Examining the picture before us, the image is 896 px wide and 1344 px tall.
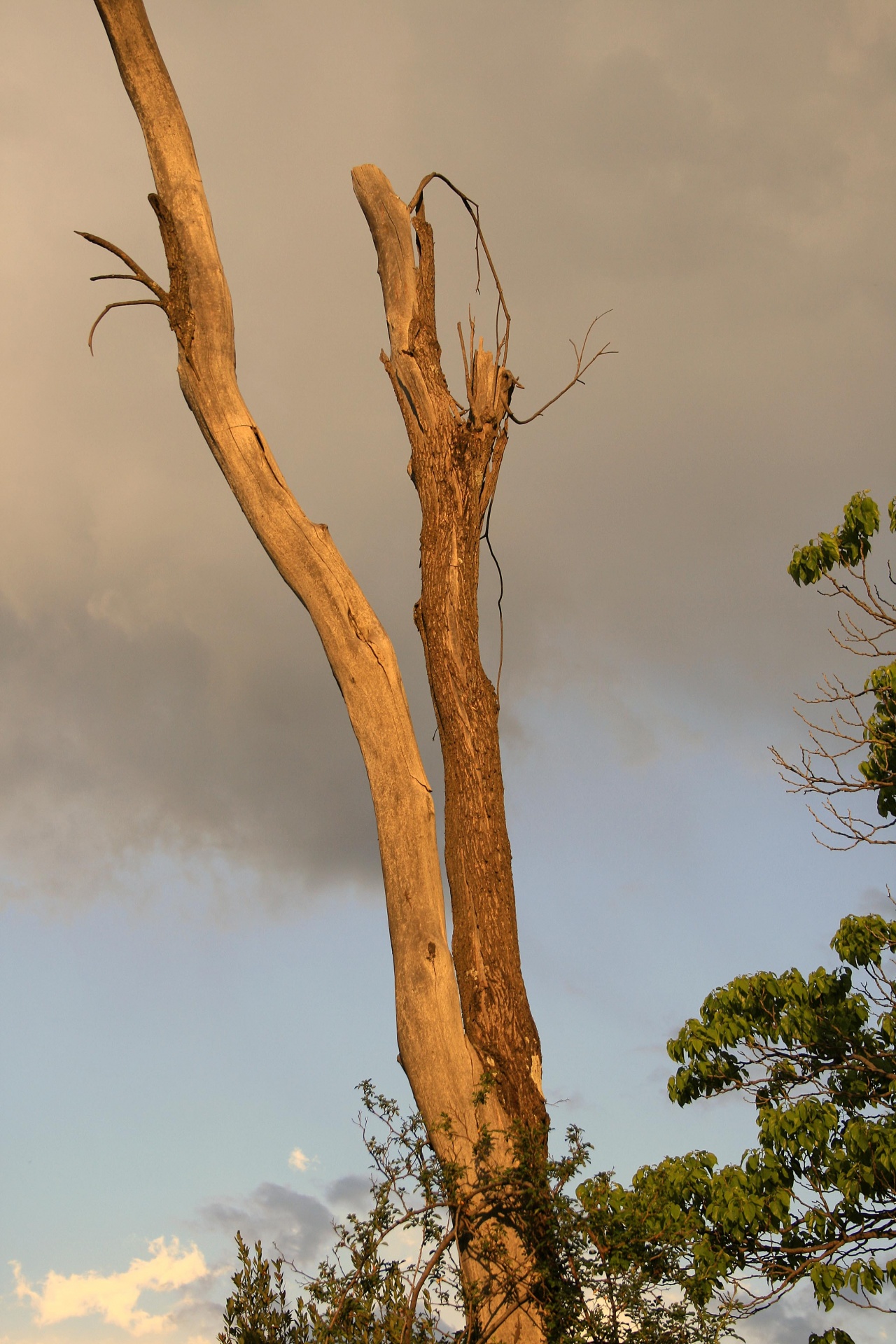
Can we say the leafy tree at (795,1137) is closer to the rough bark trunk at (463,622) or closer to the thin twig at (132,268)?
the rough bark trunk at (463,622)

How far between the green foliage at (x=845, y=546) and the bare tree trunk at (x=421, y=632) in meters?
2.89

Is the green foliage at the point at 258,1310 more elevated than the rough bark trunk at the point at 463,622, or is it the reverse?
the rough bark trunk at the point at 463,622

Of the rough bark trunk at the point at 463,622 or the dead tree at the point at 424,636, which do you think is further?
the rough bark trunk at the point at 463,622

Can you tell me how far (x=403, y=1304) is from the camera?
4.18 m

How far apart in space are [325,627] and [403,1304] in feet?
11.5

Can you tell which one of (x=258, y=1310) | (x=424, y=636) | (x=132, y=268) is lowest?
(x=258, y=1310)

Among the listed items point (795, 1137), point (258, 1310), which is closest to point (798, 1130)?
point (795, 1137)

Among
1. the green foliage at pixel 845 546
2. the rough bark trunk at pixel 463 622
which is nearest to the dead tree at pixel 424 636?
the rough bark trunk at pixel 463 622

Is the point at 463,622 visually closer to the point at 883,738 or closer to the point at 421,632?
the point at 421,632

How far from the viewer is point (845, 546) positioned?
26.4 ft

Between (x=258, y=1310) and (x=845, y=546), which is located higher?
(x=845, y=546)

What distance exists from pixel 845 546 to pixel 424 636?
3.90 m

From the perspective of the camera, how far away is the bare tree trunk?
4996 mm

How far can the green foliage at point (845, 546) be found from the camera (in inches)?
305
